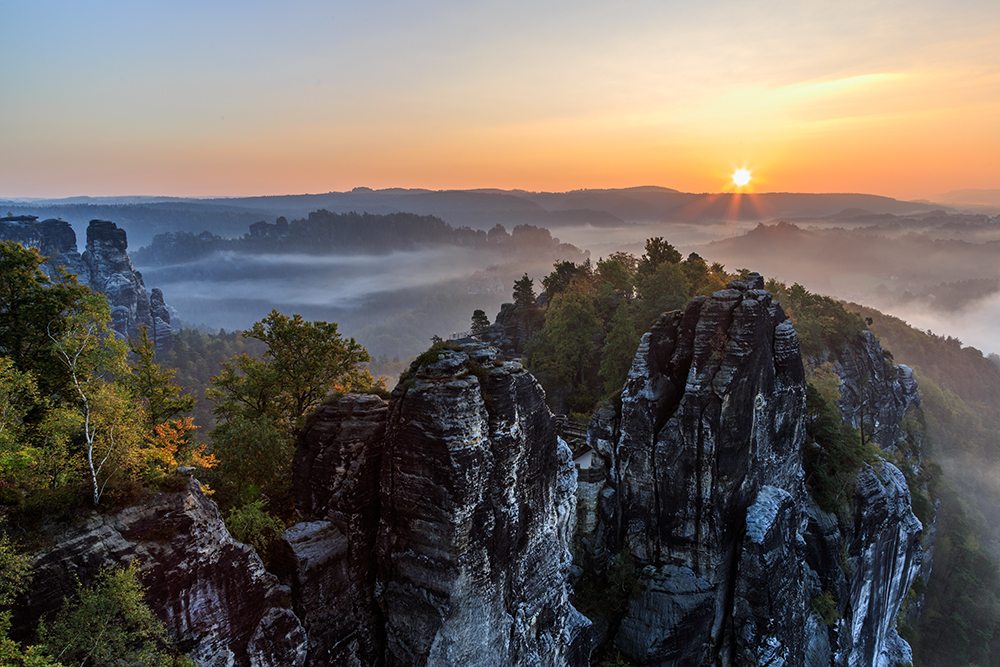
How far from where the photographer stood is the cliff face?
27438mm

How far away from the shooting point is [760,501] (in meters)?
29.2

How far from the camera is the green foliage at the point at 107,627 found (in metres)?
11.0

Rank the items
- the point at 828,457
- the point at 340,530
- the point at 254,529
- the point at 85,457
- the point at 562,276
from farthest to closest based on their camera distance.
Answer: the point at 562,276
the point at 828,457
the point at 340,530
the point at 254,529
the point at 85,457

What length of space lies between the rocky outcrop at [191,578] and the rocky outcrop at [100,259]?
452 feet

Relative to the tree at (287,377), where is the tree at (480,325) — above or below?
below

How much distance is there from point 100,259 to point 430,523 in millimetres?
153347

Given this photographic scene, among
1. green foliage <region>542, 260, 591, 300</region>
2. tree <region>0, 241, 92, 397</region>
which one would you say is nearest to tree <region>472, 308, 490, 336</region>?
green foliage <region>542, 260, 591, 300</region>

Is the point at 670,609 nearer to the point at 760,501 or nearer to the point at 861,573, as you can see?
the point at 760,501

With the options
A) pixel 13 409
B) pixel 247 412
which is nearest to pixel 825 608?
pixel 247 412

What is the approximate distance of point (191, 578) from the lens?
13.3 meters

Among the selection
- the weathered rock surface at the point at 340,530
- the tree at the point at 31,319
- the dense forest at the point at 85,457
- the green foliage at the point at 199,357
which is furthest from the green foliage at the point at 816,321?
the green foliage at the point at 199,357

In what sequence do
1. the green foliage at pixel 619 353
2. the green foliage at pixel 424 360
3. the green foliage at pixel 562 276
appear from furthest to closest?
the green foliage at pixel 562 276
the green foliage at pixel 619 353
the green foliage at pixel 424 360

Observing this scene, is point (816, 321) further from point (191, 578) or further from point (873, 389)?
point (191, 578)

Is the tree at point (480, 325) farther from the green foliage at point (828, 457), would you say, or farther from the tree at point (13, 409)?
the tree at point (13, 409)
